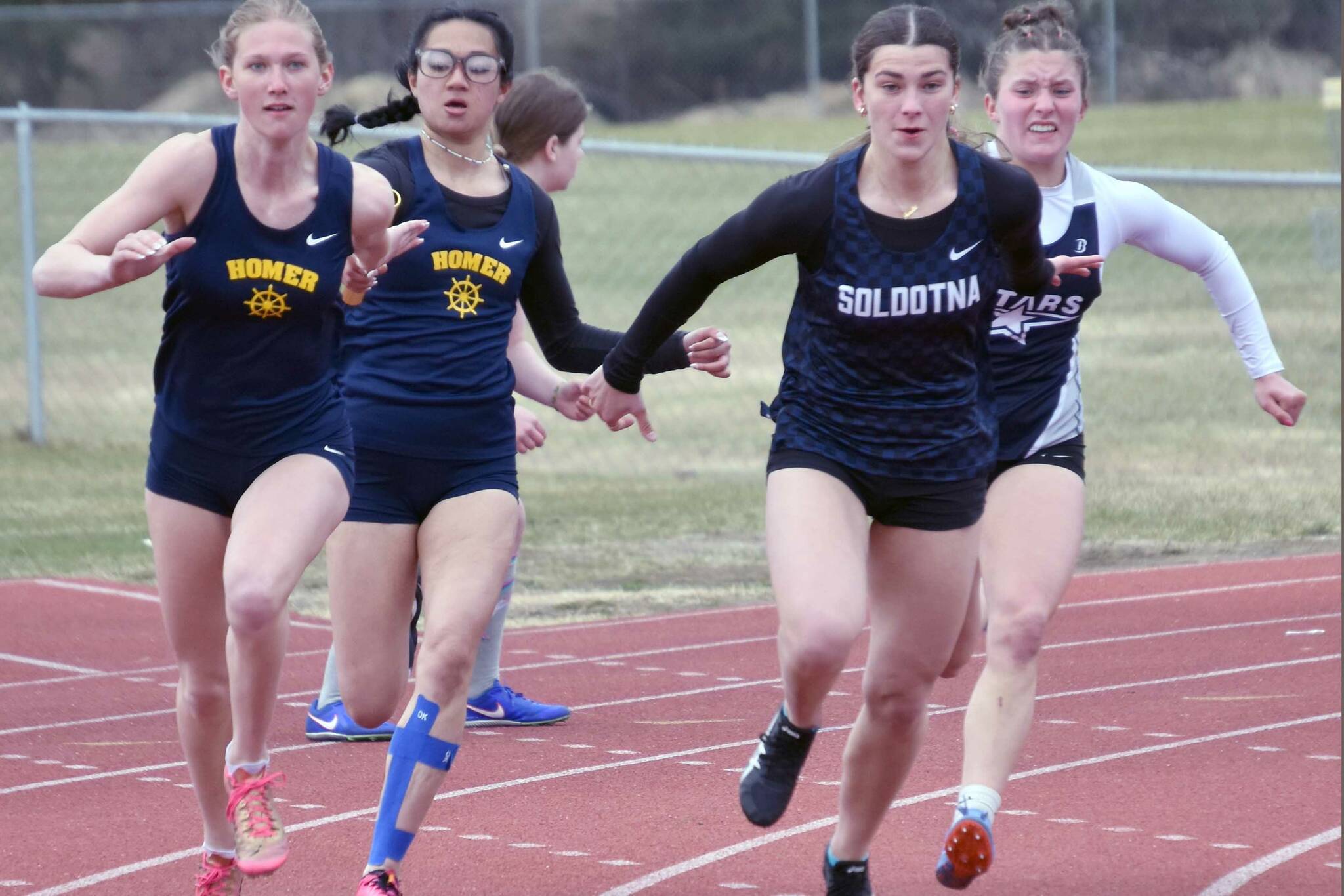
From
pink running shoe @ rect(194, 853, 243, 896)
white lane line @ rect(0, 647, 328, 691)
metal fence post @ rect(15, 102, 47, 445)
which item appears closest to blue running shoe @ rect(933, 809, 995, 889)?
pink running shoe @ rect(194, 853, 243, 896)

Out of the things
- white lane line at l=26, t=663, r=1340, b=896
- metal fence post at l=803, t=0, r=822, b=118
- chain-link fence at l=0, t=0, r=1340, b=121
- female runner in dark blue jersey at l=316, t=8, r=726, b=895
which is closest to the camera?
female runner in dark blue jersey at l=316, t=8, r=726, b=895

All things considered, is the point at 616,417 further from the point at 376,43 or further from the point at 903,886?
the point at 376,43

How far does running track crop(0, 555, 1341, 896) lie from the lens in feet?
16.6

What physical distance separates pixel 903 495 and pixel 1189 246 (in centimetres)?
152

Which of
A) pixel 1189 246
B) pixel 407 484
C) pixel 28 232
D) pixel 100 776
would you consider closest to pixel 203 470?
pixel 407 484

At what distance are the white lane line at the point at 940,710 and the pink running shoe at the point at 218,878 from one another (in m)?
1.64

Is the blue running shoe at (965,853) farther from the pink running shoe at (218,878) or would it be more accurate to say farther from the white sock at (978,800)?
the pink running shoe at (218,878)

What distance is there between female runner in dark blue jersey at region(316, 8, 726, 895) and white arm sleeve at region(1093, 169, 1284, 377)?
122 cm

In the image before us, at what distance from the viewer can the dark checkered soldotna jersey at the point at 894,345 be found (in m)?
4.28

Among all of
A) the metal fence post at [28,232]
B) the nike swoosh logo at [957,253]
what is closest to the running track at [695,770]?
the nike swoosh logo at [957,253]

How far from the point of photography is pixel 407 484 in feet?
15.9

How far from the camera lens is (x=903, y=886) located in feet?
16.1

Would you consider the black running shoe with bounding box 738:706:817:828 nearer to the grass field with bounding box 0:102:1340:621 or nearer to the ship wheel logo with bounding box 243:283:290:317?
the ship wheel logo with bounding box 243:283:290:317

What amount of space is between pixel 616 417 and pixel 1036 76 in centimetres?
153
